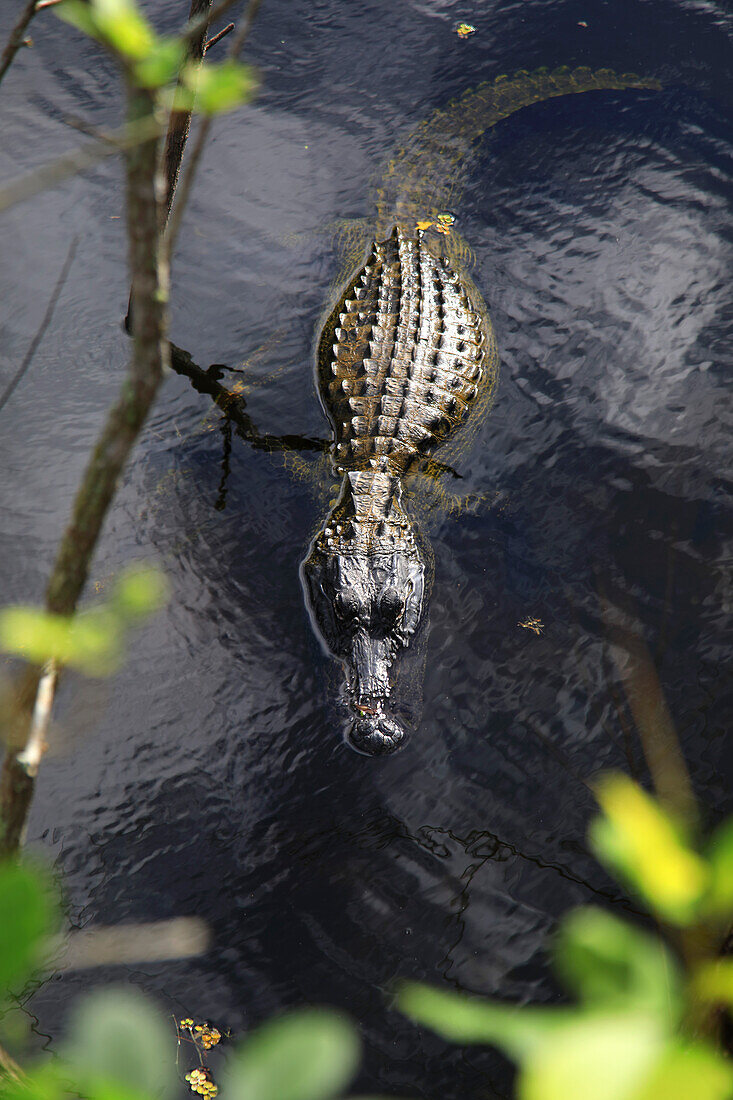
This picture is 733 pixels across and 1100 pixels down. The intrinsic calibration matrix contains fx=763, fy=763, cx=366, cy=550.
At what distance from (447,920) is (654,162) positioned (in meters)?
5.91

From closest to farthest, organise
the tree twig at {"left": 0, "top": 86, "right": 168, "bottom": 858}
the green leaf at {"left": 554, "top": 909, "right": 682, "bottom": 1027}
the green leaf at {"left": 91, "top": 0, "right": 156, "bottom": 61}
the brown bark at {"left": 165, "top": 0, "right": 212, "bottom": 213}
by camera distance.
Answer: the green leaf at {"left": 554, "top": 909, "right": 682, "bottom": 1027}
the green leaf at {"left": 91, "top": 0, "right": 156, "bottom": 61}
the tree twig at {"left": 0, "top": 86, "right": 168, "bottom": 858}
the brown bark at {"left": 165, "top": 0, "right": 212, "bottom": 213}

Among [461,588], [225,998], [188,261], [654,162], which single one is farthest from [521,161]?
[225,998]

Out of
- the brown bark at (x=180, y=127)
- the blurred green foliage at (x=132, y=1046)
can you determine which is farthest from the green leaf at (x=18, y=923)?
the brown bark at (x=180, y=127)

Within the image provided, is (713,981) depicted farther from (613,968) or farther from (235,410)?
(235,410)

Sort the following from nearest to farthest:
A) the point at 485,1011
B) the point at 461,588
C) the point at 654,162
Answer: the point at 485,1011 → the point at 461,588 → the point at 654,162

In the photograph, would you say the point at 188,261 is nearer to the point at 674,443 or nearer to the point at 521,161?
the point at 521,161

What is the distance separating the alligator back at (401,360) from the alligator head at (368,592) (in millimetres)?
356

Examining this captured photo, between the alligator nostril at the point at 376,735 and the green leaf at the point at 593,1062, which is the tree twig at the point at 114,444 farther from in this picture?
the alligator nostril at the point at 376,735

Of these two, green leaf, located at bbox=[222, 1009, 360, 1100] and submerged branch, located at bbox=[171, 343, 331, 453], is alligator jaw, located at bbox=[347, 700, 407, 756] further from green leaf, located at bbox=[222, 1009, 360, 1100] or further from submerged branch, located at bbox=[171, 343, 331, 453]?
green leaf, located at bbox=[222, 1009, 360, 1100]

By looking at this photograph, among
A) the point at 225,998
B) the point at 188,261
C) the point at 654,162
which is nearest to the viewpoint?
the point at 225,998

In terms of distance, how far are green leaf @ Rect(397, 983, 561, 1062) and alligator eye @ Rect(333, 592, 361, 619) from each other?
11.1 feet

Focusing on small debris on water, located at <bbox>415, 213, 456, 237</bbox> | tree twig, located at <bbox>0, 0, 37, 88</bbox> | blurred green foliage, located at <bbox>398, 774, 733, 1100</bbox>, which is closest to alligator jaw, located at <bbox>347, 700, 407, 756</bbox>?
tree twig, located at <bbox>0, 0, 37, 88</bbox>

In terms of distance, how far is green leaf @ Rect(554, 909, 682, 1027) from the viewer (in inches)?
15.0

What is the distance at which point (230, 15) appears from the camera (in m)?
6.72
